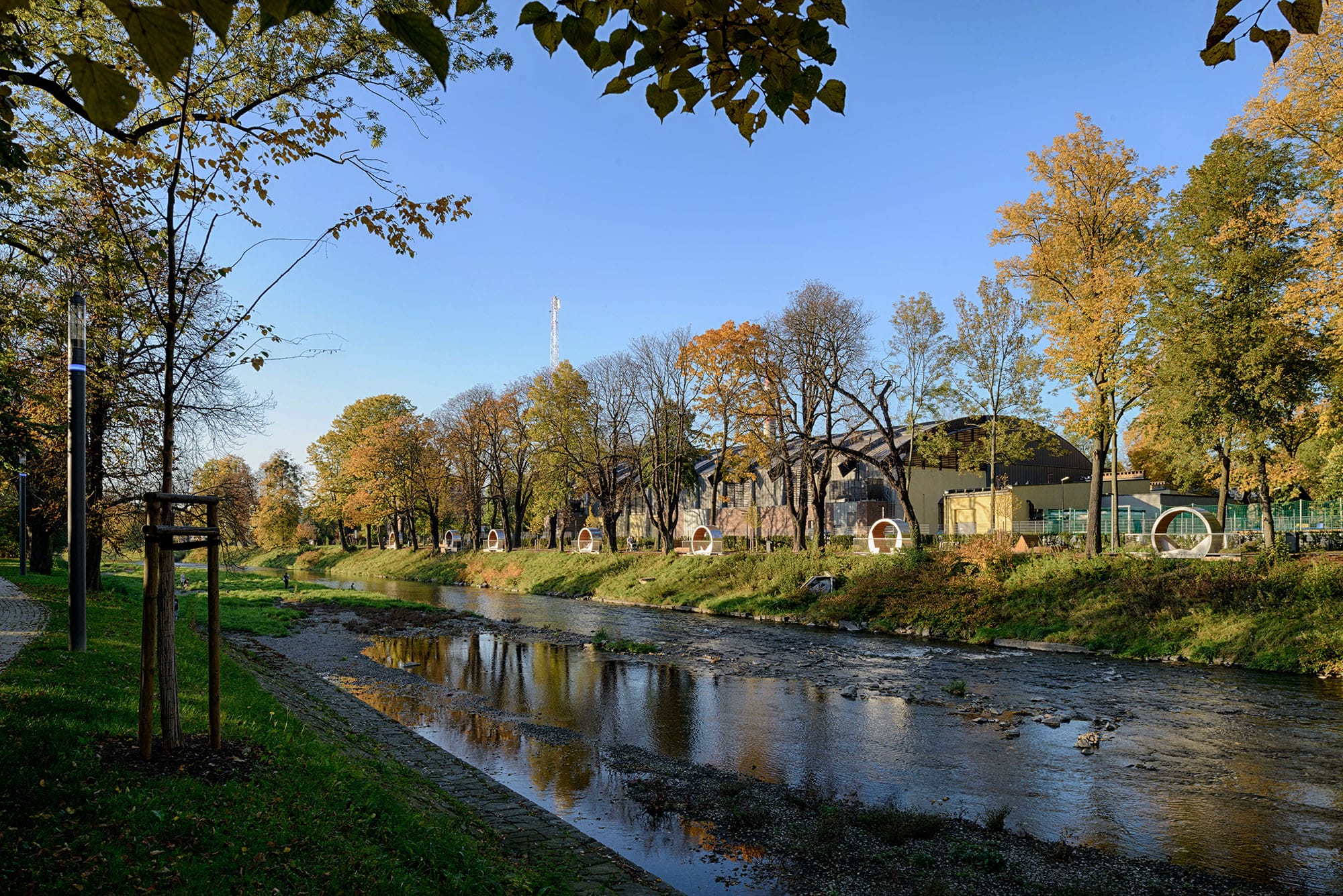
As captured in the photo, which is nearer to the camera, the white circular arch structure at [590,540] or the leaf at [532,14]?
the leaf at [532,14]

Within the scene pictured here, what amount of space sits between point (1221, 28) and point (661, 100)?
191 centimetres

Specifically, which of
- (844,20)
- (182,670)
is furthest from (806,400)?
(844,20)

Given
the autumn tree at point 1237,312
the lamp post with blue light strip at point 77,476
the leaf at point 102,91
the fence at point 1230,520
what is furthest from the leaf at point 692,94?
the fence at point 1230,520

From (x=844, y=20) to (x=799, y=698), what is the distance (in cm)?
1604

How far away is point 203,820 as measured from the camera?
5.52 meters

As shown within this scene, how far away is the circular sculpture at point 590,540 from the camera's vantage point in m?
50.2

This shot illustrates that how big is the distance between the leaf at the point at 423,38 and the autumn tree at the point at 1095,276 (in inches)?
1119

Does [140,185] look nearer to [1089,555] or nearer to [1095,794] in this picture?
[1095,794]

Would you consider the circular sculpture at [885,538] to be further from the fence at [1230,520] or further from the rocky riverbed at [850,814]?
the rocky riverbed at [850,814]

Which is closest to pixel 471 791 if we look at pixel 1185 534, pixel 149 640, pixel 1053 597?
pixel 149 640

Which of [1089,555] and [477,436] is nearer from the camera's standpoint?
[1089,555]

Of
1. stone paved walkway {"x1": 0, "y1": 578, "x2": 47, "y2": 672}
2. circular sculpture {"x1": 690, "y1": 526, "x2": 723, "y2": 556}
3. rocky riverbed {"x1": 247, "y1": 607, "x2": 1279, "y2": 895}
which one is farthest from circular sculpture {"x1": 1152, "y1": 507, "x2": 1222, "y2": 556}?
stone paved walkway {"x1": 0, "y1": 578, "x2": 47, "y2": 672}

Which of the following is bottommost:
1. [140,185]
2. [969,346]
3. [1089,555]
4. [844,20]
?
[1089,555]

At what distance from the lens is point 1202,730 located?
13844mm
